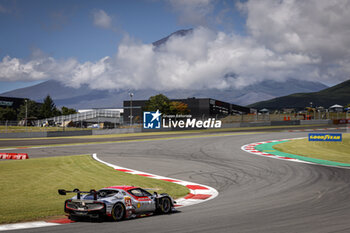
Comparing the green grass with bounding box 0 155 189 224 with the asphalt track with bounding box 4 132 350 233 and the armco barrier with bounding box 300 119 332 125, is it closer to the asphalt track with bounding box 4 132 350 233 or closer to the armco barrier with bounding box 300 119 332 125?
the asphalt track with bounding box 4 132 350 233

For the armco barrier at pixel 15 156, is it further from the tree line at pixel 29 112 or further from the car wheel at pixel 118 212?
the tree line at pixel 29 112

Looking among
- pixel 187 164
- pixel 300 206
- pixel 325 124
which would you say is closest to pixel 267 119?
pixel 325 124

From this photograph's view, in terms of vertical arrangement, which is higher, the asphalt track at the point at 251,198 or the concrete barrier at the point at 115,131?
the concrete barrier at the point at 115,131

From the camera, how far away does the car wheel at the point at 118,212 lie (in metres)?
8.37

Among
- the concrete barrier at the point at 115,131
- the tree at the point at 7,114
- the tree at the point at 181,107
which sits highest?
the tree at the point at 181,107

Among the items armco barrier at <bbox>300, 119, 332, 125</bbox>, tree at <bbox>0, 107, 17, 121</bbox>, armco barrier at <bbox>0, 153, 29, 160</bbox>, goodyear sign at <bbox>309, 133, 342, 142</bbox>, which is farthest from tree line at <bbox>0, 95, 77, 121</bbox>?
goodyear sign at <bbox>309, 133, 342, 142</bbox>

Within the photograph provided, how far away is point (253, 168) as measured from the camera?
1806 cm

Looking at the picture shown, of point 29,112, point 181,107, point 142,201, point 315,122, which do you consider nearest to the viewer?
point 142,201

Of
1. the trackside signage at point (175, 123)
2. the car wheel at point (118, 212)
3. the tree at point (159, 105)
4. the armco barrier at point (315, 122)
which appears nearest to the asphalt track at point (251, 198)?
the car wheel at point (118, 212)

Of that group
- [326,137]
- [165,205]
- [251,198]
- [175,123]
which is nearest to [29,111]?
[175,123]

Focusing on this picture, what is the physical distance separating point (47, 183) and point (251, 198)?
7.10 m

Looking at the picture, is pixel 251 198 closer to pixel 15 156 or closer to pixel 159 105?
pixel 15 156

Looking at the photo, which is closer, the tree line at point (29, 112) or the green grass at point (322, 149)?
the green grass at point (322, 149)

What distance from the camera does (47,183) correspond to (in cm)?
1273
